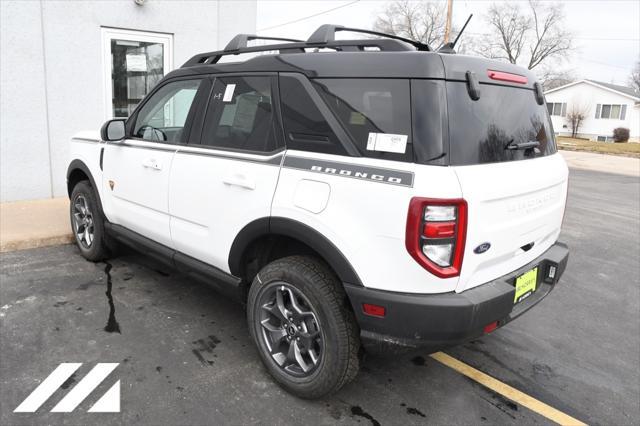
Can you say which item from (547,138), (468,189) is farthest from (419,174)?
(547,138)

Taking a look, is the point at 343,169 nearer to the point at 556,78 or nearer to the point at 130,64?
the point at 130,64

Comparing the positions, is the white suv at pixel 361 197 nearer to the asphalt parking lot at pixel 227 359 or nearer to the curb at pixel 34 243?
the asphalt parking lot at pixel 227 359

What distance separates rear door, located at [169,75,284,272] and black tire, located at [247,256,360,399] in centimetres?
36

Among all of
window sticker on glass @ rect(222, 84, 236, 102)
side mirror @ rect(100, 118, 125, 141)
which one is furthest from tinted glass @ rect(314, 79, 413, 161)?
side mirror @ rect(100, 118, 125, 141)

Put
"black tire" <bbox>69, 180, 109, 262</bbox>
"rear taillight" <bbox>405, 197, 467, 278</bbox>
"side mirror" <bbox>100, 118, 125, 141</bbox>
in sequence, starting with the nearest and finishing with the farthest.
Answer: "rear taillight" <bbox>405, 197, 467, 278</bbox> < "side mirror" <bbox>100, 118, 125, 141</bbox> < "black tire" <bbox>69, 180, 109, 262</bbox>

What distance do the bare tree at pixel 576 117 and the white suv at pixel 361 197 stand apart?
4858 centimetres

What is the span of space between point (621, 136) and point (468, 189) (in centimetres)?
4447

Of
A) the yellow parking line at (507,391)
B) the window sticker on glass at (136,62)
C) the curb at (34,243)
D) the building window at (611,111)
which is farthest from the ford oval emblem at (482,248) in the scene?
the building window at (611,111)

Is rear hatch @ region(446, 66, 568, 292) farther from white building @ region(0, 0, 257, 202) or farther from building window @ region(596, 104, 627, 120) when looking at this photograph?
building window @ region(596, 104, 627, 120)

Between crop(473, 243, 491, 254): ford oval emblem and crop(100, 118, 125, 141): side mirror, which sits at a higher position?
crop(100, 118, 125, 141): side mirror

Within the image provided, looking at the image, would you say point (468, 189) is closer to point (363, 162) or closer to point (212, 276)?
point (363, 162)

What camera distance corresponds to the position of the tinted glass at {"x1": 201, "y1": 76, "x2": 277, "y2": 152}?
3.07 m

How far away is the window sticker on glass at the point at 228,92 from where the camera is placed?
3.36 metres

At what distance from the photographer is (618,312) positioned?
180 inches
